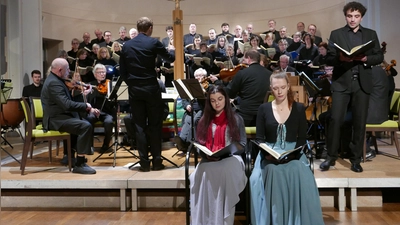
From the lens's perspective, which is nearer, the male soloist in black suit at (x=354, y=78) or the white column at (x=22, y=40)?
the male soloist in black suit at (x=354, y=78)

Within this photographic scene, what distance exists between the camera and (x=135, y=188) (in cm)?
367

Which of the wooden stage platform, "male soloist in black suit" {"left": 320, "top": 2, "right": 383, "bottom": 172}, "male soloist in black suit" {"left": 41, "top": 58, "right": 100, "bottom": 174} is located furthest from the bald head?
"male soloist in black suit" {"left": 320, "top": 2, "right": 383, "bottom": 172}

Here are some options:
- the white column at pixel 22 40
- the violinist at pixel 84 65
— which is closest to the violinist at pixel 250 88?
the violinist at pixel 84 65

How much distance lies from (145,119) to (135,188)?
0.73 metres

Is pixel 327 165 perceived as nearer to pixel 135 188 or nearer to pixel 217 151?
pixel 217 151

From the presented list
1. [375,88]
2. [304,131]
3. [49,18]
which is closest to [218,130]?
[304,131]

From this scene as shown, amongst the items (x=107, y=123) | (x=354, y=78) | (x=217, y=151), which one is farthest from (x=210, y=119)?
(x=107, y=123)

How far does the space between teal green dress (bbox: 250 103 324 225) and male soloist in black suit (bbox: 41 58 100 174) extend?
181 cm

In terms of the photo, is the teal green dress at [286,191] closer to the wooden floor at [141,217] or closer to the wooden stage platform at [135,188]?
the wooden floor at [141,217]

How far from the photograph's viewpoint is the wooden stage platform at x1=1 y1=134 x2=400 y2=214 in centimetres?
356

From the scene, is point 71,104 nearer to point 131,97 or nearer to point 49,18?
point 131,97

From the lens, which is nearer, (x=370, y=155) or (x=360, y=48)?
(x=360, y=48)

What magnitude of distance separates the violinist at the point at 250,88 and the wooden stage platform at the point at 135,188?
81cm

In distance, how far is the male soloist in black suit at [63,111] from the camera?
413 cm
